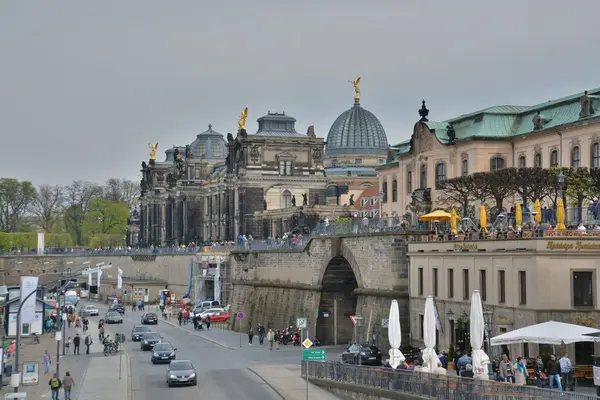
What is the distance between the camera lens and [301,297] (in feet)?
238

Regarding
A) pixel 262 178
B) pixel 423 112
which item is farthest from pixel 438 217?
pixel 262 178

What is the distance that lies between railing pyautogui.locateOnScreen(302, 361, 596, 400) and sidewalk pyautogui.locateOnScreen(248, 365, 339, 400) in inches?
33.0

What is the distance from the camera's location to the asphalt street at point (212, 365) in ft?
149

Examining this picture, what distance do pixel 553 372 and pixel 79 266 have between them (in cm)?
13459

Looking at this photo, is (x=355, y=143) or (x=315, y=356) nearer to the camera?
(x=315, y=356)

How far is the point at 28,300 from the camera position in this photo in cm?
7356

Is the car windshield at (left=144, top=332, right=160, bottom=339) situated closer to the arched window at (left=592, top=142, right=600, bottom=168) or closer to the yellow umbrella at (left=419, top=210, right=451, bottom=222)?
the yellow umbrella at (left=419, top=210, right=451, bottom=222)

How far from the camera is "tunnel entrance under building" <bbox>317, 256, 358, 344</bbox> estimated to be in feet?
221

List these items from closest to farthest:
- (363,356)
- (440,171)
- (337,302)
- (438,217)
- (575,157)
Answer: (363,356) < (438,217) < (575,157) < (337,302) < (440,171)

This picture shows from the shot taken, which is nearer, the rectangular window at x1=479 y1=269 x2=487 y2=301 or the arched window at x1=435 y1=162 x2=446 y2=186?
the rectangular window at x1=479 y1=269 x2=487 y2=301

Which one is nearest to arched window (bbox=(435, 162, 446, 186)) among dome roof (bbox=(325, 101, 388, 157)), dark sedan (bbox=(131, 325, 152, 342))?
dark sedan (bbox=(131, 325, 152, 342))

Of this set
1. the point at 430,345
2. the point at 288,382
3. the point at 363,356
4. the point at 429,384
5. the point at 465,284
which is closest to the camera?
the point at 429,384

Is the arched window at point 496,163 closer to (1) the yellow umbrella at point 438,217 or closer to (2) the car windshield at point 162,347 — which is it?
(1) the yellow umbrella at point 438,217

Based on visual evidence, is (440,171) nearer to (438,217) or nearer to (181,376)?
(438,217)
